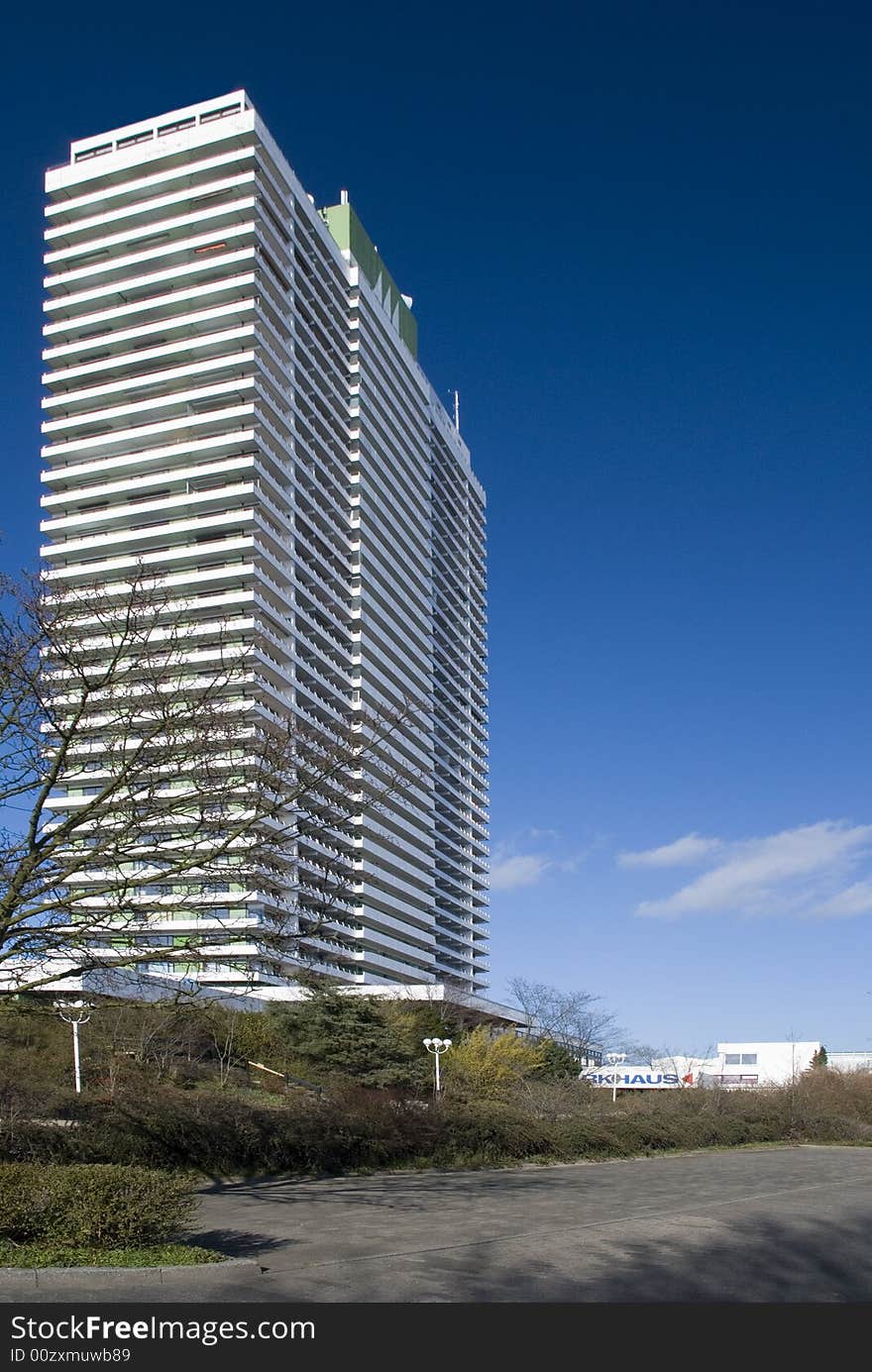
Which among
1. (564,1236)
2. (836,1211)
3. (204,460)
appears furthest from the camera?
(204,460)

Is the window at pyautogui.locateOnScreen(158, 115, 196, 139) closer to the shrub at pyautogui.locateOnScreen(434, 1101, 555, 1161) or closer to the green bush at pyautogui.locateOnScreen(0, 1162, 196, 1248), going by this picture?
the shrub at pyautogui.locateOnScreen(434, 1101, 555, 1161)

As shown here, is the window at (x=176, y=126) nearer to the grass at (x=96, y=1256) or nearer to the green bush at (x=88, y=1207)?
the green bush at (x=88, y=1207)

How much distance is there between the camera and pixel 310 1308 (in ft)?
31.4

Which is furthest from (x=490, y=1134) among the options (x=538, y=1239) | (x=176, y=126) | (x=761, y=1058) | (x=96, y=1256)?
(x=761, y=1058)

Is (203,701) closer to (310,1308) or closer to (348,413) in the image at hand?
(310,1308)

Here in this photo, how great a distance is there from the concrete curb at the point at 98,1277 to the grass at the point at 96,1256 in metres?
0.11

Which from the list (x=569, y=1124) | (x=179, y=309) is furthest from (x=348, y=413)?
(x=569, y=1124)

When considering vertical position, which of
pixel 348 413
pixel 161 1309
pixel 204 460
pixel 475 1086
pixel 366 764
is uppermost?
pixel 348 413

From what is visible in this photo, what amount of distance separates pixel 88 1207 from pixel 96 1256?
0.65 m

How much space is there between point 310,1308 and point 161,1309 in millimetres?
1159

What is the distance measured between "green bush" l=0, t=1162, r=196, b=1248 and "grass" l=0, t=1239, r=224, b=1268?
144 millimetres

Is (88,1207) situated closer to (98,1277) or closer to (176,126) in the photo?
(98,1277)

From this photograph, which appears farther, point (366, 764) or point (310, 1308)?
point (366, 764)

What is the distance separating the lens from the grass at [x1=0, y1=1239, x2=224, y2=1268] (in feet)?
34.3
